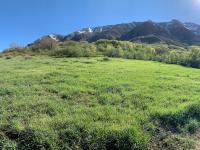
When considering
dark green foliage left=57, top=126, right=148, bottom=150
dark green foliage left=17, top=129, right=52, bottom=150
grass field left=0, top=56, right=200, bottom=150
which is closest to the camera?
dark green foliage left=17, top=129, right=52, bottom=150

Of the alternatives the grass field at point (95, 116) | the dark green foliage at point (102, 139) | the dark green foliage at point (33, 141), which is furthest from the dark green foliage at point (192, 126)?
the dark green foliage at point (33, 141)

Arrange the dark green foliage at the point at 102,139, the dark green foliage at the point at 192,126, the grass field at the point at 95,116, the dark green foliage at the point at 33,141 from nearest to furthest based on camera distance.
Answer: the dark green foliage at the point at 33,141, the dark green foliage at the point at 102,139, the grass field at the point at 95,116, the dark green foliage at the point at 192,126

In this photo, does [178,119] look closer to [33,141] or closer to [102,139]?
[102,139]

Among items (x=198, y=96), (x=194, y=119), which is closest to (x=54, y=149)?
(x=194, y=119)

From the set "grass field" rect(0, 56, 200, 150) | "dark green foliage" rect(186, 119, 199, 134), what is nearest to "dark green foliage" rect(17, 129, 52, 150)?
"grass field" rect(0, 56, 200, 150)

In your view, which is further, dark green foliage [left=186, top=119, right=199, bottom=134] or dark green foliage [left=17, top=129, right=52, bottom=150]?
dark green foliage [left=186, top=119, right=199, bottom=134]

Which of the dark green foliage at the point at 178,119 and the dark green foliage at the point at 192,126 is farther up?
the dark green foliage at the point at 178,119

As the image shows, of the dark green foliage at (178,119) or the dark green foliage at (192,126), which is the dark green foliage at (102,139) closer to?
the dark green foliage at (178,119)

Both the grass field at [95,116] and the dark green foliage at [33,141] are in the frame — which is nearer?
the dark green foliage at [33,141]

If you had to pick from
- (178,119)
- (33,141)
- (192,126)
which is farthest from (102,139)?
(192,126)

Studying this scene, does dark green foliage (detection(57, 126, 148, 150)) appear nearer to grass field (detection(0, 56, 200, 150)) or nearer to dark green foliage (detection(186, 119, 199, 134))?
grass field (detection(0, 56, 200, 150))

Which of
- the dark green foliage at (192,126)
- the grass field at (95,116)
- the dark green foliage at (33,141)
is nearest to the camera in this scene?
the dark green foliage at (33,141)

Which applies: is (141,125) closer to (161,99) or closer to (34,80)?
(161,99)

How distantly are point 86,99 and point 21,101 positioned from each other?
3.15 meters
